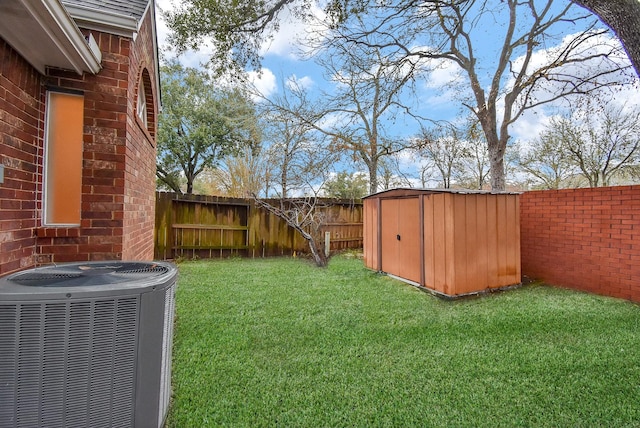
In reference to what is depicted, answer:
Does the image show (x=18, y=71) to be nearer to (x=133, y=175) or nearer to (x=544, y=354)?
(x=133, y=175)

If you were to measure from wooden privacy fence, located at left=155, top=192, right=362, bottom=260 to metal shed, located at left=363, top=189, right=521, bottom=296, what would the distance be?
3.30 metres

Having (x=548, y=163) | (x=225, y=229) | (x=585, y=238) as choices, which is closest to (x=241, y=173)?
(x=225, y=229)

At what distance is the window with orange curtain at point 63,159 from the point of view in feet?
8.66

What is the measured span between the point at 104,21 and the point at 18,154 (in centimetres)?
142

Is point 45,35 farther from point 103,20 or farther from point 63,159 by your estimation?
point 63,159

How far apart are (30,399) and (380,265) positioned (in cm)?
615

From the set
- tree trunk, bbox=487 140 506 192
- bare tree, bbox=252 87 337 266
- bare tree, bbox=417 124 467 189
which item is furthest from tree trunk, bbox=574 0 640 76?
bare tree, bbox=252 87 337 266

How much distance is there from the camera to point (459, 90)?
9.30 metres

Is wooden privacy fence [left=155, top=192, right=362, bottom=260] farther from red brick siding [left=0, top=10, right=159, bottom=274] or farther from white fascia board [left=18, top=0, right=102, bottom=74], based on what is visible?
white fascia board [left=18, top=0, right=102, bottom=74]

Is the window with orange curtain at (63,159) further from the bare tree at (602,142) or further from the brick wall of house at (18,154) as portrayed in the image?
the bare tree at (602,142)

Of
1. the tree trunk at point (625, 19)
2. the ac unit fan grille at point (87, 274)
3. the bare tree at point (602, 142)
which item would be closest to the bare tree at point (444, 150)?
the bare tree at point (602, 142)

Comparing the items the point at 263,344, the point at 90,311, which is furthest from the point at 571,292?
the point at 90,311

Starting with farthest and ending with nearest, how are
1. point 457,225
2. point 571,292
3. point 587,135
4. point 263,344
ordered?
1. point 587,135
2. point 571,292
3. point 457,225
4. point 263,344

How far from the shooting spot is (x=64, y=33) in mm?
2047
